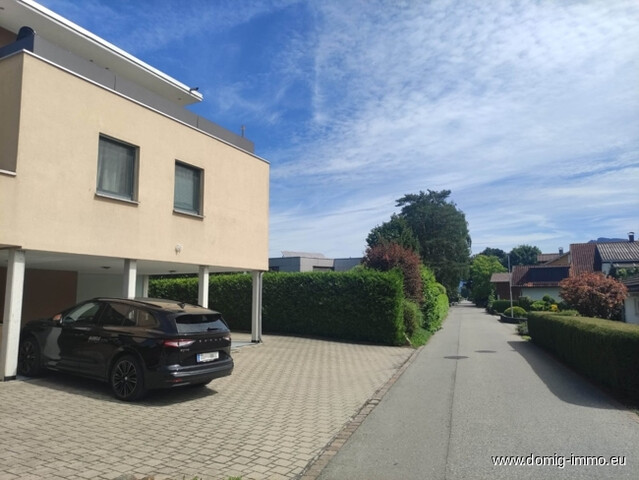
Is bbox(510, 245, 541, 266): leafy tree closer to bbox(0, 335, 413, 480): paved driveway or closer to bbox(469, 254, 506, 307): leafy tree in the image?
bbox(469, 254, 506, 307): leafy tree

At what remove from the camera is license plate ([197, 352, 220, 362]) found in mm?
7918

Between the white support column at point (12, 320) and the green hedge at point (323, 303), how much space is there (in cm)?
1197

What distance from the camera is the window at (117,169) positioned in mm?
10523

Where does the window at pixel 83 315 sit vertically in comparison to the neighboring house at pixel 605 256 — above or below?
below

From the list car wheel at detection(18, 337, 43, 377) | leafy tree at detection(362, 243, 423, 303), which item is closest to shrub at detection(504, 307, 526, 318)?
leafy tree at detection(362, 243, 423, 303)

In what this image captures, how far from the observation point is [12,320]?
28.3 feet

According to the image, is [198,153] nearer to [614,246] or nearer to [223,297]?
[223,297]

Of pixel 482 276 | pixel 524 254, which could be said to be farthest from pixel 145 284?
pixel 524 254

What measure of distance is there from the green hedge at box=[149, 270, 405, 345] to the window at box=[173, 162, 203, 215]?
756 cm

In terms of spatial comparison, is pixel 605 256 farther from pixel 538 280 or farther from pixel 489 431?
pixel 489 431

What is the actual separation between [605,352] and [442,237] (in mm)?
55099

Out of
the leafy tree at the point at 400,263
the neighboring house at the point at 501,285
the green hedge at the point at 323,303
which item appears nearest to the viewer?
the green hedge at the point at 323,303

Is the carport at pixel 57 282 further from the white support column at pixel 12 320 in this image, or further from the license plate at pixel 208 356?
the license plate at pixel 208 356

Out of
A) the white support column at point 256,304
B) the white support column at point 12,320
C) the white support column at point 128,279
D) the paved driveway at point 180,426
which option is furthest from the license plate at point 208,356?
the white support column at point 256,304
